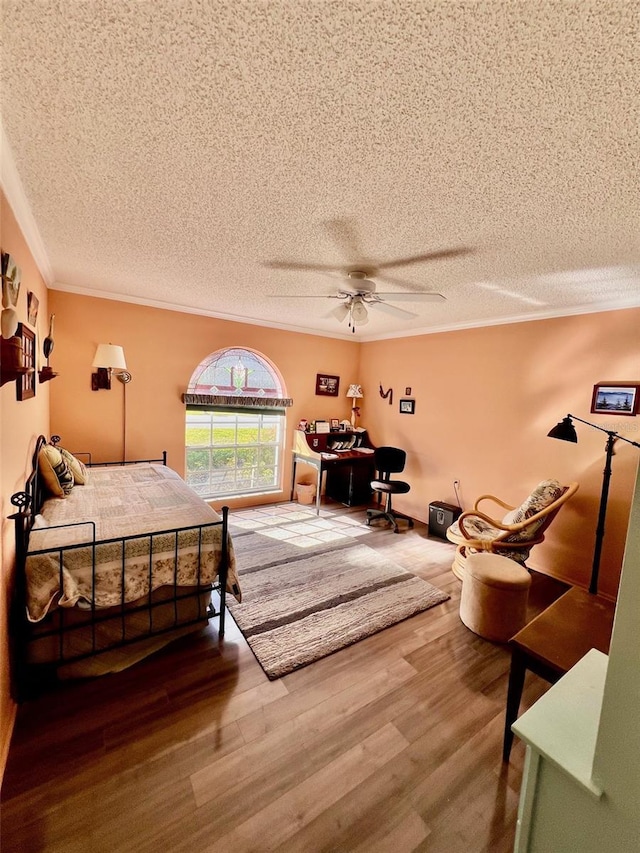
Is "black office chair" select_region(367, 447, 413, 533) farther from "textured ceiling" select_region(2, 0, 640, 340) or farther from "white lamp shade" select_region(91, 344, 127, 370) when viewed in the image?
"white lamp shade" select_region(91, 344, 127, 370)

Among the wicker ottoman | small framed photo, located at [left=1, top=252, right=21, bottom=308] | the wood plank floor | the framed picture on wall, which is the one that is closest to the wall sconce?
the framed picture on wall

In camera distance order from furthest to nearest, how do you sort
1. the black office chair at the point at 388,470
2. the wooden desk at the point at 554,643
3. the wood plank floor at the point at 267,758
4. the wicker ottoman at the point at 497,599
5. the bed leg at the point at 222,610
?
1. the black office chair at the point at 388,470
2. the wicker ottoman at the point at 497,599
3. the bed leg at the point at 222,610
4. the wooden desk at the point at 554,643
5. the wood plank floor at the point at 267,758

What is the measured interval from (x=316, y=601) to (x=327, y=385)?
10.9 feet

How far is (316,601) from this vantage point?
2.63 m

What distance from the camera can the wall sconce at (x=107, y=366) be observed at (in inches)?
129

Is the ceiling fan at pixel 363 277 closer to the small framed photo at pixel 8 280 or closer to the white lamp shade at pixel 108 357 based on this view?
the small framed photo at pixel 8 280

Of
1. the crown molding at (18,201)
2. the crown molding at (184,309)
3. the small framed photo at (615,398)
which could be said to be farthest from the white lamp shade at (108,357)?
the small framed photo at (615,398)

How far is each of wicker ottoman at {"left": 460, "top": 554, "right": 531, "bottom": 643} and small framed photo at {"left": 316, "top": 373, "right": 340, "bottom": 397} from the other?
3.41m

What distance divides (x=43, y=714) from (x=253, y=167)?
2.74 metres

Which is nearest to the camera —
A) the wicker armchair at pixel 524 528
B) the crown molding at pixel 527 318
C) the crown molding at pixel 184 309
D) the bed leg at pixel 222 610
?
the bed leg at pixel 222 610

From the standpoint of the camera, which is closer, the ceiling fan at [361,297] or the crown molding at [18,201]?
the crown molding at [18,201]

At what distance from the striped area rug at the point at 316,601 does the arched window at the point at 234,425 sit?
4.58ft

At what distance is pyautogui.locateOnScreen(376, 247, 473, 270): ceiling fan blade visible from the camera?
2162mm

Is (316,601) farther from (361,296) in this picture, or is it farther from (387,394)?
(387,394)
